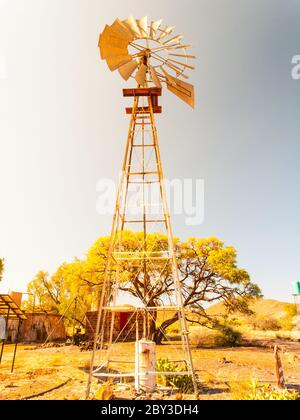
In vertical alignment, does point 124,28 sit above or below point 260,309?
above

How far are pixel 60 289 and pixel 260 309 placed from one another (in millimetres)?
63662

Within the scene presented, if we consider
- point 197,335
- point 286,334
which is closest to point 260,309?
point 286,334

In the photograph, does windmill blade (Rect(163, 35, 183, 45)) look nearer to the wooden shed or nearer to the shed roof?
the shed roof

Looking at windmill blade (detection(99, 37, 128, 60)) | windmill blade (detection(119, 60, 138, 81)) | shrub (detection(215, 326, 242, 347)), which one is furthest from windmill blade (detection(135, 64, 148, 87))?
shrub (detection(215, 326, 242, 347))

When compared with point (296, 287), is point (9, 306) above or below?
below

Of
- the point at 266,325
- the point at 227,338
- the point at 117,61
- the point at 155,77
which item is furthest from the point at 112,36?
the point at 266,325

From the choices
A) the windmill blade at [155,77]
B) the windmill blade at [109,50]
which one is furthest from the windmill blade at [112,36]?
the windmill blade at [155,77]

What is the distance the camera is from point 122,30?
9.04m

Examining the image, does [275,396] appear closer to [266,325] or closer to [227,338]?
[227,338]

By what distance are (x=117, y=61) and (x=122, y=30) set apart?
37.2 inches

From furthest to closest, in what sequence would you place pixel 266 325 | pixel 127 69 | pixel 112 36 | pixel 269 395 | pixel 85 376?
pixel 266 325 → pixel 85 376 → pixel 127 69 → pixel 112 36 → pixel 269 395

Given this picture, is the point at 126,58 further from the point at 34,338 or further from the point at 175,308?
the point at 34,338

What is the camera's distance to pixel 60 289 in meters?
36.5

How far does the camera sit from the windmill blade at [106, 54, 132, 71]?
897 centimetres
